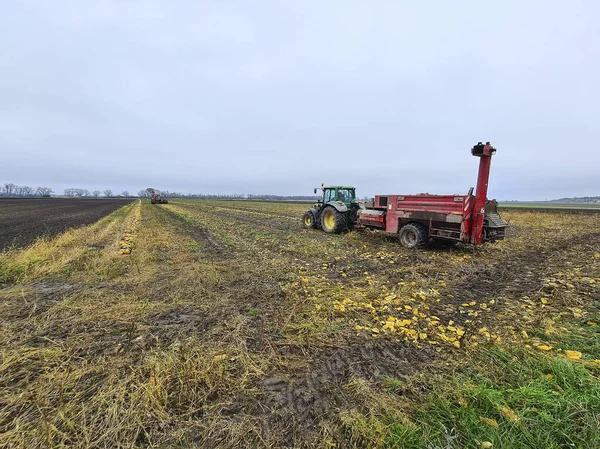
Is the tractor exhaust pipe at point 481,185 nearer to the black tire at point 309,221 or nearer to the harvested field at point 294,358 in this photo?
the harvested field at point 294,358

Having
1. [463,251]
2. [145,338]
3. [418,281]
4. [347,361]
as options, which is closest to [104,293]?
[145,338]

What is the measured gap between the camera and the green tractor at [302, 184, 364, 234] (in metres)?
12.6

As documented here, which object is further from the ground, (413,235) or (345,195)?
(345,195)

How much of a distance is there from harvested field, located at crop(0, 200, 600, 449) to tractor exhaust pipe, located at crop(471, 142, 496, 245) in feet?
6.15

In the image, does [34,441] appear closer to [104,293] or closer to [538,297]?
[104,293]

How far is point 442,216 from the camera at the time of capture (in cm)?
863

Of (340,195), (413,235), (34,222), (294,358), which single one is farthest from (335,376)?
(34,222)

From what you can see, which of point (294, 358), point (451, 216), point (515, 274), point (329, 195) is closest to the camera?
point (294, 358)

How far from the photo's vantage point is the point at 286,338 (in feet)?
11.8

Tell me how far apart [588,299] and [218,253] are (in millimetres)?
9220

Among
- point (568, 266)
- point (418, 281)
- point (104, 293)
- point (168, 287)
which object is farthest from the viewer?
point (568, 266)

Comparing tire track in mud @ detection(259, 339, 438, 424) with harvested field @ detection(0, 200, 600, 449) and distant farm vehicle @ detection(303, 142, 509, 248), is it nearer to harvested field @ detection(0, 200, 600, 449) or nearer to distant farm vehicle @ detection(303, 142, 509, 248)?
harvested field @ detection(0, 200, 600, 449)

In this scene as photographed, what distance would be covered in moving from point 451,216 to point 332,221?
5926 millimetres

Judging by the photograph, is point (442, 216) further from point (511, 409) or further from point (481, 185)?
point (511, 409)
